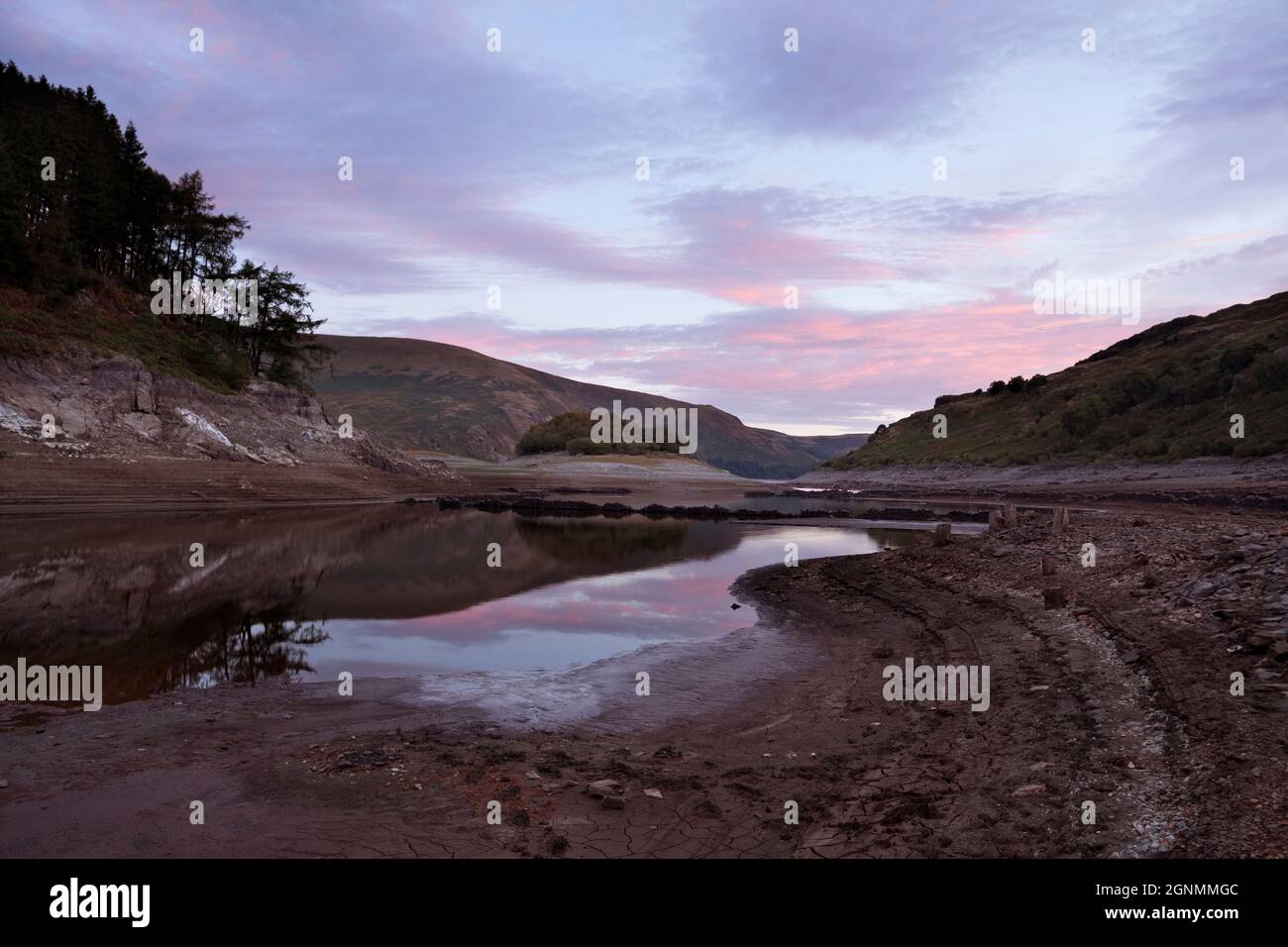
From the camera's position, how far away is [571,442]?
14788 cm

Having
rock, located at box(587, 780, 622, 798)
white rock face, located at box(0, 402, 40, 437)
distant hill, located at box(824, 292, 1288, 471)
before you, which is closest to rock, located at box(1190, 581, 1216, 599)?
rock, located at box(587, 780, 622, 798)

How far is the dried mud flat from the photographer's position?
6156 mm

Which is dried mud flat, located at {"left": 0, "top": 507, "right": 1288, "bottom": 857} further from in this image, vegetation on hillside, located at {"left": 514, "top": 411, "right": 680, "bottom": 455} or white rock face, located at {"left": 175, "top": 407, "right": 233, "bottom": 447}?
vegetation on hillside, located at {"left": 514, "top": 411, "right": 680, "bottom": 455}

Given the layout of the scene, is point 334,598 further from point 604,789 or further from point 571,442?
point 571,442

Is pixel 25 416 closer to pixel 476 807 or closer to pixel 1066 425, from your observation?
pixel 476 807

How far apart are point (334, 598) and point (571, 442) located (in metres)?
129

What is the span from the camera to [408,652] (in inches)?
568

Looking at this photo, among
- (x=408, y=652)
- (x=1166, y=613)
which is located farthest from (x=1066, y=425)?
(x=408, y=652)

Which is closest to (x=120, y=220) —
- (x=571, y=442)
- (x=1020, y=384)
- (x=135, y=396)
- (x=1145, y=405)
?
(x=135, y=396)

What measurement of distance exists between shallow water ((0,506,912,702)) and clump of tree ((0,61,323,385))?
109 feet

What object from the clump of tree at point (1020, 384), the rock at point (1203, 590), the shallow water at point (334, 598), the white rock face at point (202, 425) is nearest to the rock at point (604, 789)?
the shallow water at point (334, 598)

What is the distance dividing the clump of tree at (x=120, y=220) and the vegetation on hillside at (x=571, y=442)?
80.1 m
